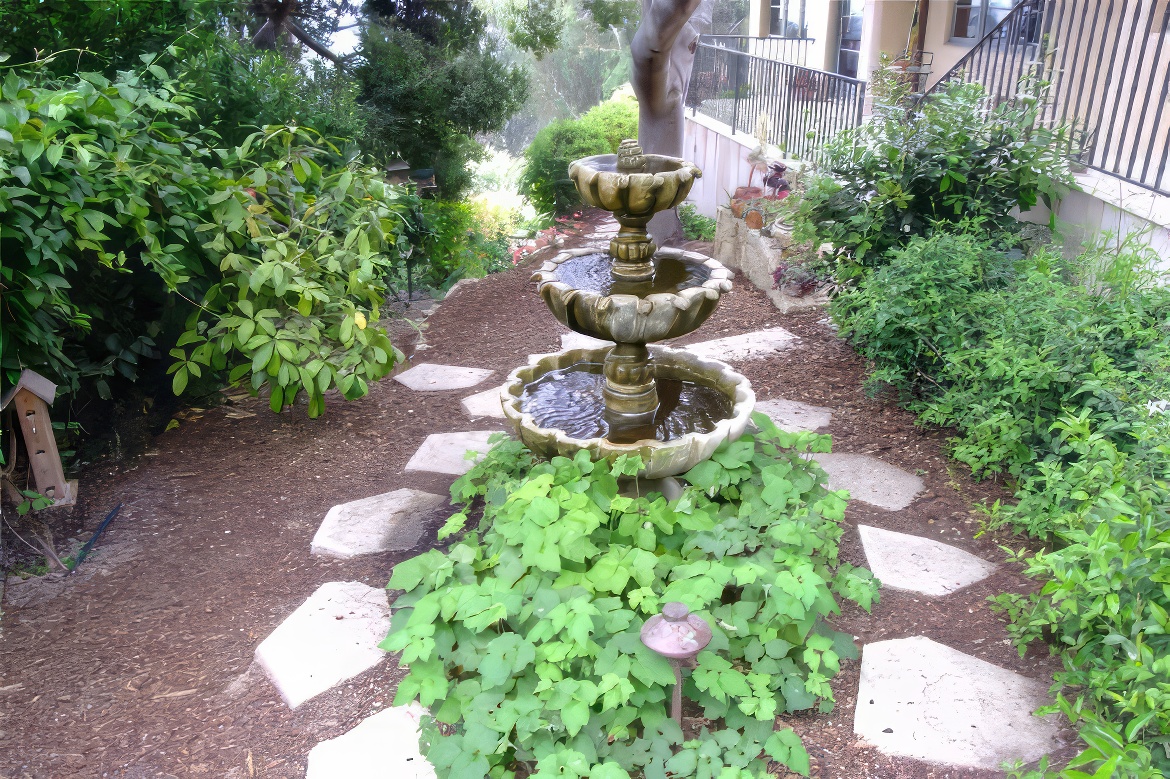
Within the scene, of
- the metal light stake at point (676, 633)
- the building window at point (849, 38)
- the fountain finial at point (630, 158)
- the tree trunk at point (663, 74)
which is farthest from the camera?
the building window at point (849, 38)

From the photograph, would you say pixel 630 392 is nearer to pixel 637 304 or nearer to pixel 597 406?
pixel 597 406

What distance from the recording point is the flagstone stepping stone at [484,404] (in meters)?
4.74

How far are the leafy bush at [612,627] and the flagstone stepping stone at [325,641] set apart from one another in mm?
199

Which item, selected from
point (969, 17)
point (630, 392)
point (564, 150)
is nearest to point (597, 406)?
point (630, 392)

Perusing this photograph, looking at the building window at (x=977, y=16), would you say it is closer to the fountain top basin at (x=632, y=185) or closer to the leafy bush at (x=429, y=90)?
the leafy bush at (x=429, y=90)

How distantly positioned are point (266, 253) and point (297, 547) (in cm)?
151

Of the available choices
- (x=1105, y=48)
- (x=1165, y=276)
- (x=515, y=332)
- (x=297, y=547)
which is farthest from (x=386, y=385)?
(x=1105, y=48)

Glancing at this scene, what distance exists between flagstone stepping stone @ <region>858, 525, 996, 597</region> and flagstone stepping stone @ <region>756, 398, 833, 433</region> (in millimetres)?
1063

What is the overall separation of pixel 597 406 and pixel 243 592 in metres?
1.72

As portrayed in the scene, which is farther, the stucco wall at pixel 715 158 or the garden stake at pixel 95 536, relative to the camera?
the stucco wall at pixel 715 158

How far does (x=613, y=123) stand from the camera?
13.1 m

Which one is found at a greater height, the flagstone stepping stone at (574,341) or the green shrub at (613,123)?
the green shrub at (613,123)

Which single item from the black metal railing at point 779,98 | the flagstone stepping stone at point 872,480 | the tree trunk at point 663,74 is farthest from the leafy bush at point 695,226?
the flagstone stepping stone at point 872,480

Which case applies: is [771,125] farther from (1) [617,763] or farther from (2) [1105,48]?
(1) [617,763]
